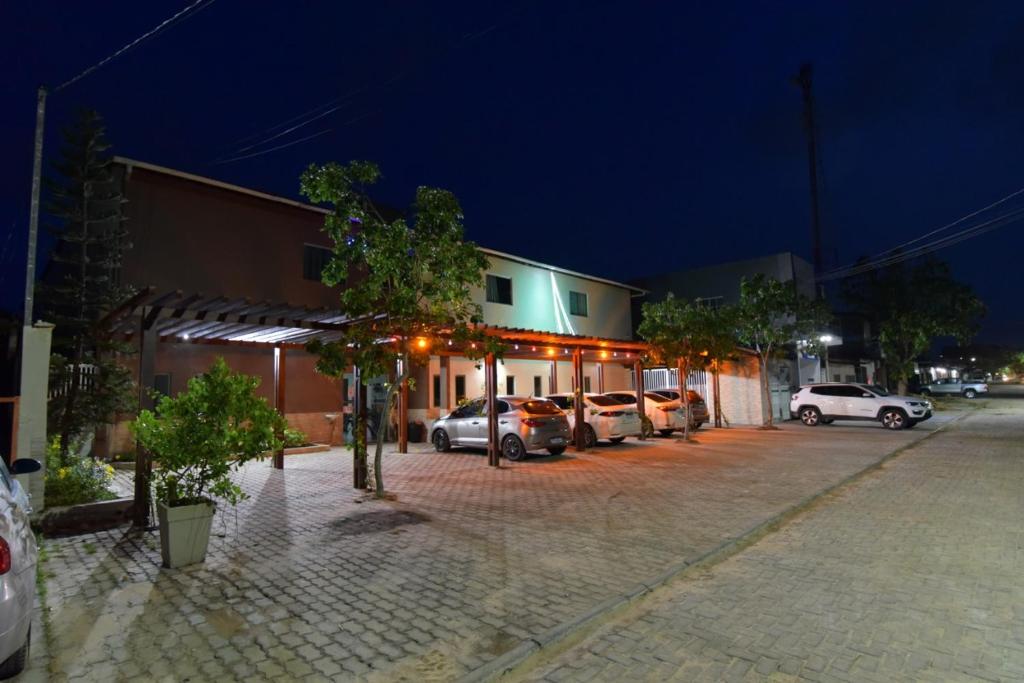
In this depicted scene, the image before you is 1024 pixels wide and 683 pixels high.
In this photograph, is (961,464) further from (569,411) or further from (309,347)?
(309,347)

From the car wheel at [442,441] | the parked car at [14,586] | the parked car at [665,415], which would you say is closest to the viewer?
the parked car at [14,586]

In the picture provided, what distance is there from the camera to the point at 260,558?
242 inches

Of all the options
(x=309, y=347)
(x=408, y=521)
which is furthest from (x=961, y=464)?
(x=309, y=347)

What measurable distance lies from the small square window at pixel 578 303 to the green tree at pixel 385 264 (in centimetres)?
1700

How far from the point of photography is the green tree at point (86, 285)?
11391 millimetres

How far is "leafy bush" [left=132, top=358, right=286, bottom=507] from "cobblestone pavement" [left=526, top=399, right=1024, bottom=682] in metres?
4.04

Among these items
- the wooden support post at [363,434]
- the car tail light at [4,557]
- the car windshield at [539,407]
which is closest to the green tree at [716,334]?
the car windshield at [539,407]

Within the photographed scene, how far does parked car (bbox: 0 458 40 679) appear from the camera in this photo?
9.89ft

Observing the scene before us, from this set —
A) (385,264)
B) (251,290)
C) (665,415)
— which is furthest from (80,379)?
(665,415)

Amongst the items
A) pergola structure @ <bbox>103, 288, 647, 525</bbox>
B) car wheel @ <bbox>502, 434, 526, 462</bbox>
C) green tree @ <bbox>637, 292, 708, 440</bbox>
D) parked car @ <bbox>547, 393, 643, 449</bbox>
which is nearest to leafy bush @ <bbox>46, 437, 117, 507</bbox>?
pergola structure @ <bbox>103, 288, 647, 525</bbox>

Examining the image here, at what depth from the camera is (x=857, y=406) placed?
21.6m

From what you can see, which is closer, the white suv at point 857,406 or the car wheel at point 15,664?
the car wheel at point 15,664

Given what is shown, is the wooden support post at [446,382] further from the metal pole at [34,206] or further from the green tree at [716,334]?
the metal pole at [34,206]

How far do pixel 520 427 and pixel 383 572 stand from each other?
26.8 feet
